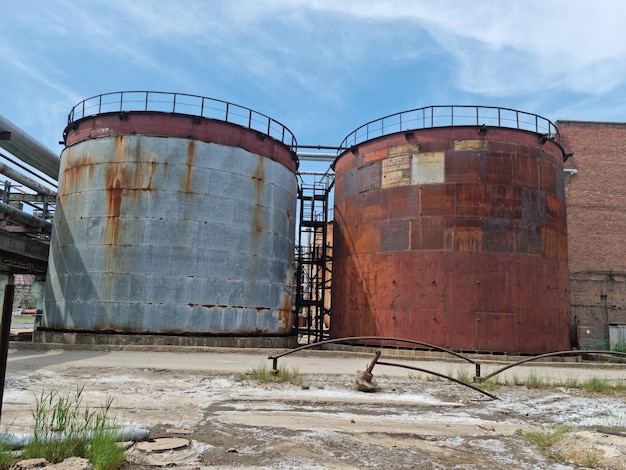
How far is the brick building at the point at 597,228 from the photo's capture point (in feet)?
91.2

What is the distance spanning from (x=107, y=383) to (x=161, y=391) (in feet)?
4.19

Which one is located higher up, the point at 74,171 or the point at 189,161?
the point at 189,161

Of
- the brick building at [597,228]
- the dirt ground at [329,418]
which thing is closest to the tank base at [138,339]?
the dirt ground at [329,418]

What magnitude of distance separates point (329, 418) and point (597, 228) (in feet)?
90.1

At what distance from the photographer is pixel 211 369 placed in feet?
37.2

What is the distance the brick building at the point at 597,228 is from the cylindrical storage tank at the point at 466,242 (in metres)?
10.4

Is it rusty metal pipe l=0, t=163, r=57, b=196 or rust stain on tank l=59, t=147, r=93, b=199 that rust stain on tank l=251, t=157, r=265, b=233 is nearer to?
rust stain on tank l=59, t=147, r=93, b=199

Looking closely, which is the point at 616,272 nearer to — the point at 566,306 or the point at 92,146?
the point at 566,306

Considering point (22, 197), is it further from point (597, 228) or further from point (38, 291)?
point (597, 228)

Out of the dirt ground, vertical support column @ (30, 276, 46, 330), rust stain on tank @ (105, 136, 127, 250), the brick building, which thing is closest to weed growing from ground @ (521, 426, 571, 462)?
the dirt ground

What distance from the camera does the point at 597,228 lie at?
29.1 metres

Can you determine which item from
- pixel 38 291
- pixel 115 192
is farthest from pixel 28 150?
pixel 38 291

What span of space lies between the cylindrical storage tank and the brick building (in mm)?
10379

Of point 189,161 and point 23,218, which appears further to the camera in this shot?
point 23,218
